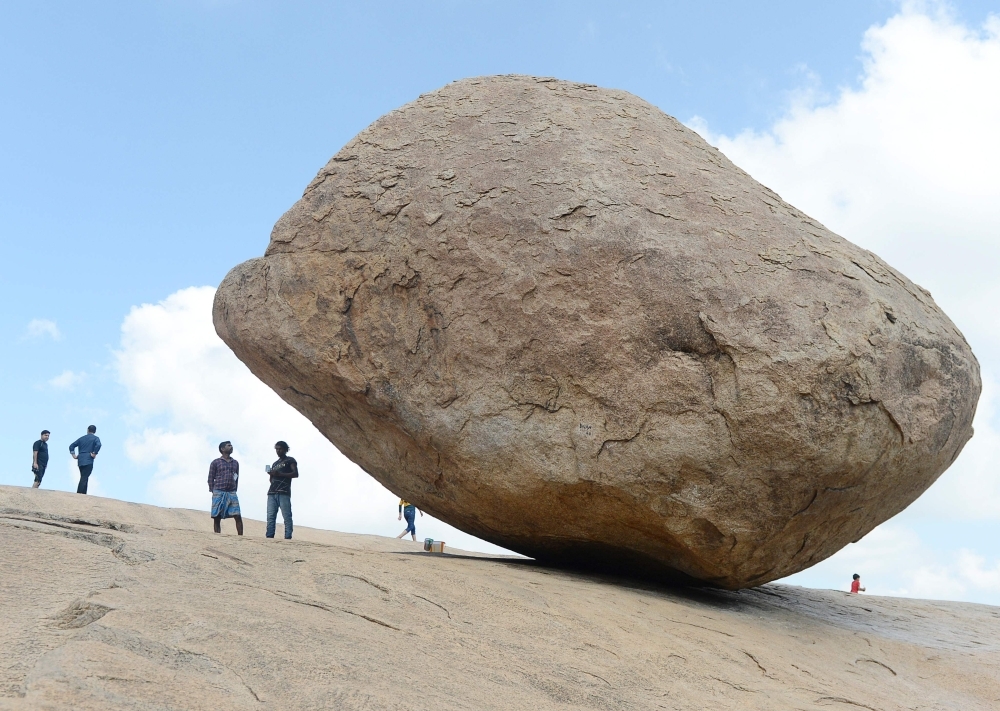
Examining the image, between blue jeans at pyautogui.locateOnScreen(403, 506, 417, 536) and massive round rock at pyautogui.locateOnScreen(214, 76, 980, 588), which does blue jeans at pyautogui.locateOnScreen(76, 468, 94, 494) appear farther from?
massive round rock at pyautogui.locateOnScreen(214, 76, 980, 588)

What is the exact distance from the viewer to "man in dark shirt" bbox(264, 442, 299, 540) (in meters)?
8.88

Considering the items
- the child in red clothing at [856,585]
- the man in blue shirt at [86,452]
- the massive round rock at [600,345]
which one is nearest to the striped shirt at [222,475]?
the massive round rock at [600,345]

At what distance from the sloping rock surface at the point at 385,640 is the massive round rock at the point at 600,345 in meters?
0.69

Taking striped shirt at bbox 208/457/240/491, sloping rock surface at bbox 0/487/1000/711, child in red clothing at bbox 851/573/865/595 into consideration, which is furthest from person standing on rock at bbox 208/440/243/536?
child in red clothing at bbox 851/573/865/595

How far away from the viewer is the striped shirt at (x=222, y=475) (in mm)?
9023

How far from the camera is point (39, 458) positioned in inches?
518

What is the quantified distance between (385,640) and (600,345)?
2681 mm

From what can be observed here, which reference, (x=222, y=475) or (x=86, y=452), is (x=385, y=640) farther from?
(x=86, y=452)

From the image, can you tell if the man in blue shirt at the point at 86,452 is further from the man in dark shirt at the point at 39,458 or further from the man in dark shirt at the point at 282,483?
the man in dark shirt at the point at 282,483

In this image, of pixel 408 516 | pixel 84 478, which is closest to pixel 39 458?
pixel 84 478

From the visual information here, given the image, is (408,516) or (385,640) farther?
(408,516)

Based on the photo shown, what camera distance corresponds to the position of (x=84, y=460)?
12539 millimetres

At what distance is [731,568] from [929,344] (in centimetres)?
218

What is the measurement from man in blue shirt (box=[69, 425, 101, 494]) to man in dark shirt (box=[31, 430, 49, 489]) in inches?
35.1
